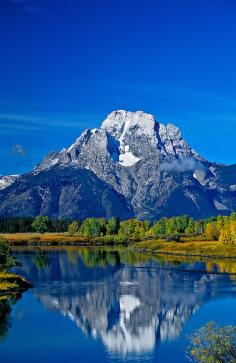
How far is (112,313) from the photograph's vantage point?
9000cm

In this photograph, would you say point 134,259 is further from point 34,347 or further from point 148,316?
point 34,347

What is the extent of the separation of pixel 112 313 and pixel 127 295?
12.6 m

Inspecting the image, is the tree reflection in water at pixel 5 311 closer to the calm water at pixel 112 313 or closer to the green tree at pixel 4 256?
the calm water at pixel 112 313

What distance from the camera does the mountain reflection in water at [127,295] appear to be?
253ft

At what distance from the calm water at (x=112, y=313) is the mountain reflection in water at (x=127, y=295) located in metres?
0.13

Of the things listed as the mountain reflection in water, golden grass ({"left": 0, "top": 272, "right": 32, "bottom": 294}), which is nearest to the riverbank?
golden grass ({"left": 0, "top": 272, "right": 32, "bottom": 294})

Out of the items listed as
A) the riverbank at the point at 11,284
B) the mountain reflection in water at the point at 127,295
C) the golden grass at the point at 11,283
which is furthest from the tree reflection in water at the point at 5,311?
the mountain reflection in water at the point at 127,295

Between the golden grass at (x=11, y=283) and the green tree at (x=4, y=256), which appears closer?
the golden grass at (x=11, y=283)

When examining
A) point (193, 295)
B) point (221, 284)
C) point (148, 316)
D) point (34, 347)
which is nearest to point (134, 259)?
point (221, 284)

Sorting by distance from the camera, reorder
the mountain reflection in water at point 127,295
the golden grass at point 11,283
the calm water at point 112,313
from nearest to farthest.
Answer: the calm water at point 112,313
the mountain reflection in water at point 127,295
the golden grass at point 11,283

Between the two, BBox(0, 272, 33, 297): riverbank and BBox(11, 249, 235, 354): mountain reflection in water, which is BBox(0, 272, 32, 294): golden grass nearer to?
BBox(0, 272, 33, 297): riverbank

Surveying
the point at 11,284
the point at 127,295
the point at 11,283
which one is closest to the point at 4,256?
the point at 11,283

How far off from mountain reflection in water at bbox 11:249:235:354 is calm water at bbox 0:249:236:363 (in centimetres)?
13

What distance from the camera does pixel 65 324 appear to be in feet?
266
